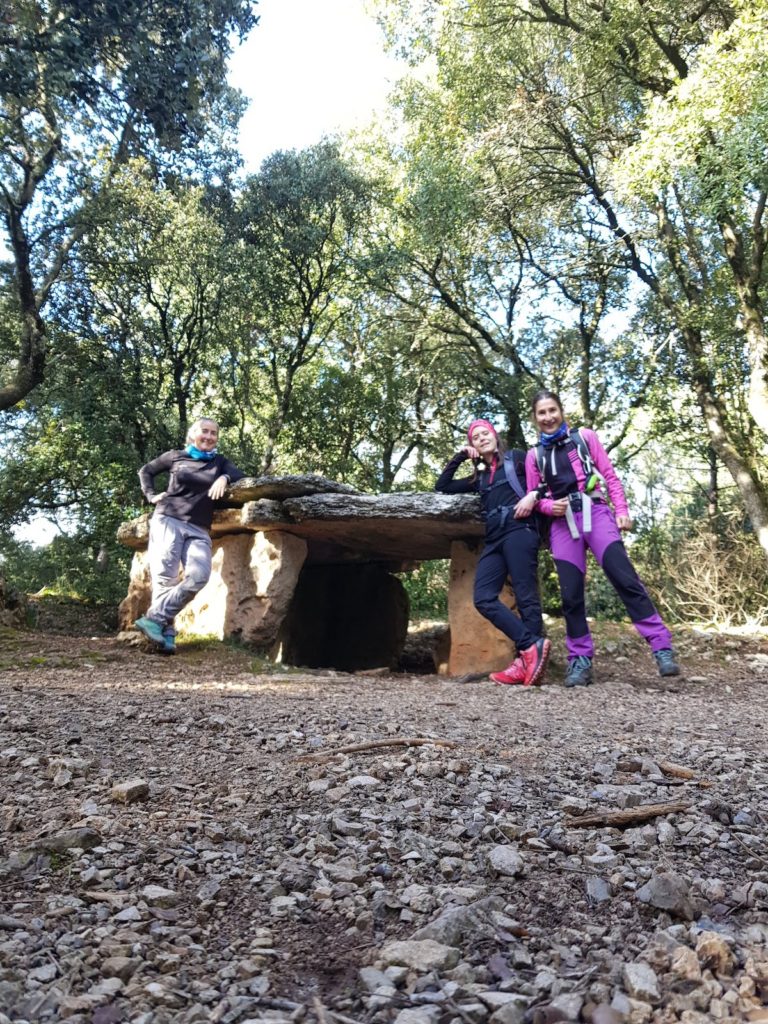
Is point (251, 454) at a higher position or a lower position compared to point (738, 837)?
higher

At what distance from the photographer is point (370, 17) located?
1165 centimetres

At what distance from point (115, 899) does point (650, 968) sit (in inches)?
46.1

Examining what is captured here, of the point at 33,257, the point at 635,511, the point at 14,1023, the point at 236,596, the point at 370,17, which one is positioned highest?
the point at 370,17

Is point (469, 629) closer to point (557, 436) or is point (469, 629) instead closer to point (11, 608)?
point (557, 436)

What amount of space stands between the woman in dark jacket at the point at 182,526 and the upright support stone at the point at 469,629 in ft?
8.29

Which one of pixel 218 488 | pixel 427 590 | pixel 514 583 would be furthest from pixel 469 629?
pixel 427 590

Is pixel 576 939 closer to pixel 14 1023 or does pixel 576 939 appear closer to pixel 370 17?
pixel 14 1023

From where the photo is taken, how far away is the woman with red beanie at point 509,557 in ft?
20.8

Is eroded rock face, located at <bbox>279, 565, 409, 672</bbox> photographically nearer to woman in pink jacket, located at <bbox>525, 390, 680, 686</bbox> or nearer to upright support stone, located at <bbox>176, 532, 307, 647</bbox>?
upright support stone, located at <bbox>176, 532, 307, 647</bbox>

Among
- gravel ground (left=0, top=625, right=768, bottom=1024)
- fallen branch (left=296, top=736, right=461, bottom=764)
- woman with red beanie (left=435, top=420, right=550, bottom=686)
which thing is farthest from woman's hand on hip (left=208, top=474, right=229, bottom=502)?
fallen branch (left=296, top=736, right=461, bottom=764)

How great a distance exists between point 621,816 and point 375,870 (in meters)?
0.81

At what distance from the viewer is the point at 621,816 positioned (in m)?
2.29

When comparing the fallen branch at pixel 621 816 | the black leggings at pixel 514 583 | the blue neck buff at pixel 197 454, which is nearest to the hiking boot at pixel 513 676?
the black leggings at pixel 514 583

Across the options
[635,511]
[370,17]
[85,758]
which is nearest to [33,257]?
[370,17]
